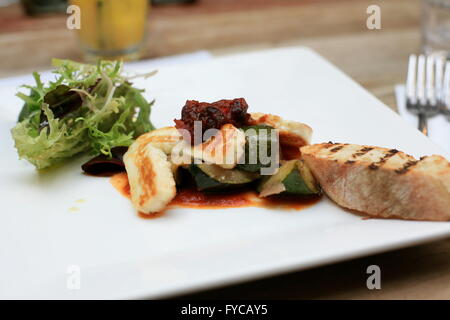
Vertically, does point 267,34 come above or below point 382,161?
above

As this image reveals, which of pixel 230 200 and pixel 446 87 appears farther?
pixel 446 87

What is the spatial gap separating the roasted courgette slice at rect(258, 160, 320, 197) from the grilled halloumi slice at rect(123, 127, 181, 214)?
1.22 ft

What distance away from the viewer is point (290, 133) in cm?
229

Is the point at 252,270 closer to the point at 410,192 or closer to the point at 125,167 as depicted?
the point at 410,192

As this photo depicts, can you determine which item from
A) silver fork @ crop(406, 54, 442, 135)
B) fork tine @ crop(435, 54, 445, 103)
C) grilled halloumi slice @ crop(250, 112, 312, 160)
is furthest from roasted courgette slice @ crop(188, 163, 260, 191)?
fork tine @ crop(435, 54, 445, 103)

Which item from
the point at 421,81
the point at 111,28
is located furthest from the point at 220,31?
the point at 421,81

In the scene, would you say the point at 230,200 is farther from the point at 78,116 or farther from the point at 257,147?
the point at 78,116

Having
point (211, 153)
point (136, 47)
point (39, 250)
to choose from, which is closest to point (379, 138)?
point (211, 153)

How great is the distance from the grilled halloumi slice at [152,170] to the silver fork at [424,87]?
1411mm

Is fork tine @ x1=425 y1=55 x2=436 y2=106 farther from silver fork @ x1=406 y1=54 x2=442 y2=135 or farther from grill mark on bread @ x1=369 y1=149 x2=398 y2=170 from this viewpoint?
grill mark on bread @ x1=369 y1=149 x2=398 y2=170

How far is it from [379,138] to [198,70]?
1.27 m

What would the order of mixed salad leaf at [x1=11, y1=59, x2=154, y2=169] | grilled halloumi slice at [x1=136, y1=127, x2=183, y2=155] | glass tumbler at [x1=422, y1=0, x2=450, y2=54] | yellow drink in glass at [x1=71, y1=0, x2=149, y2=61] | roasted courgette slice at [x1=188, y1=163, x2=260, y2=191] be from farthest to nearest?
glass tumbler at [x1=422, y1=0, x2=450, y2=54], yellow drink in glass at [x1=71, y1=0, x2=149, y2=61], mixed salad leaf at [x1=11, y1=59, x2=154, y2=169], grilled halloumi slice at [x1=136, y1=127, x2=183, y2=155], roasted courgette slice at [x1=188, y1=163, x2=260, y2=191]

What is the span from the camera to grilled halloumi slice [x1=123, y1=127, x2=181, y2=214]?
205 cm

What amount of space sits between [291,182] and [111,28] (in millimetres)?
2376
